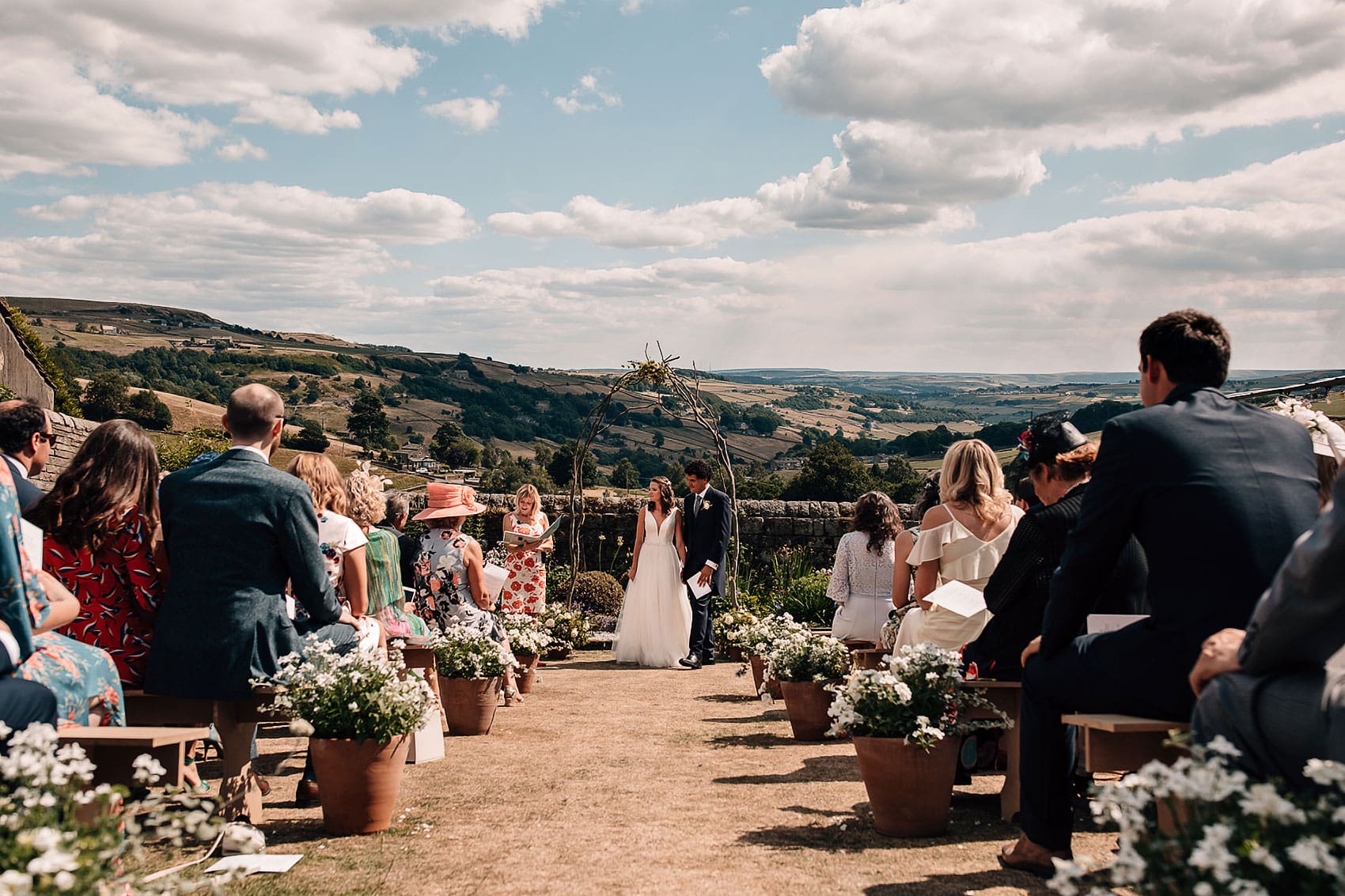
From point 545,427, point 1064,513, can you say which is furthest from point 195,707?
point 545,427

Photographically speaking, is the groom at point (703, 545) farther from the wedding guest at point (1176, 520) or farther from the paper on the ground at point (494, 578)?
the wedding guest at point (1176, 520)

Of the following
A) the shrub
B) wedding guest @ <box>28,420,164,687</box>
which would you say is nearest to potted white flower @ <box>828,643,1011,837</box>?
wedding guest @ <box>28,420,164,687</box>

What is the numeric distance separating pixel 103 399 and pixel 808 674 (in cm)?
5599

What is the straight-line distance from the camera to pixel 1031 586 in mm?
4766

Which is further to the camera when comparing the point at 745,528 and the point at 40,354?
the point at 40,354

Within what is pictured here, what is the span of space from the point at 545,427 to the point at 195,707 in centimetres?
7956

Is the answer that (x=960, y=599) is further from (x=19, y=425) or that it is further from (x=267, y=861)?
(x=19, y=425)

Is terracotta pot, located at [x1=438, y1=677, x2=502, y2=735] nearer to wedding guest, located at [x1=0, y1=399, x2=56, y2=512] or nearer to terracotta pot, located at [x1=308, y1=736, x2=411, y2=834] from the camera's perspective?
terracotta pot, located at [x1=308, y1=736, x2=411, y2=834]

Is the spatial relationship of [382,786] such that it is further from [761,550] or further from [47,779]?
[761,550]

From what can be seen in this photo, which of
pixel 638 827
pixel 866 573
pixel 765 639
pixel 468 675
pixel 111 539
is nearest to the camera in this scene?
pixel 111 539

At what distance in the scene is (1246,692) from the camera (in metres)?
2.36

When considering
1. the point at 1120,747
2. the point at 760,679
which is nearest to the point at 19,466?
the point at 1120,747

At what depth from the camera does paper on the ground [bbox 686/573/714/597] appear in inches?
442

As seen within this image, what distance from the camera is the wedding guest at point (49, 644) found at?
2928 mm
